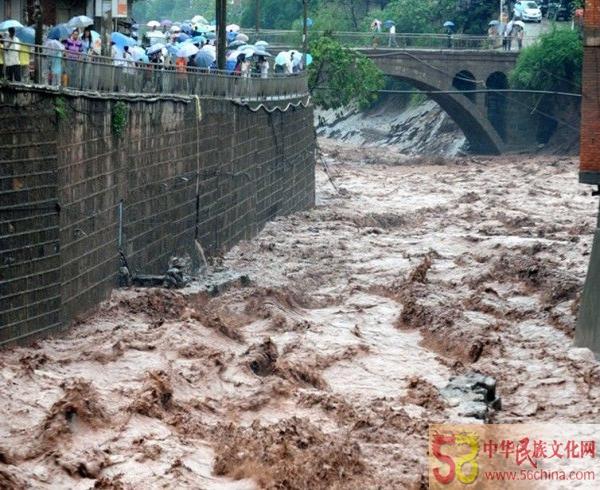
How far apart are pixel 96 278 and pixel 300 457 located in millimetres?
8585

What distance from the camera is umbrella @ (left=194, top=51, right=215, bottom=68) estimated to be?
36625 millimetres

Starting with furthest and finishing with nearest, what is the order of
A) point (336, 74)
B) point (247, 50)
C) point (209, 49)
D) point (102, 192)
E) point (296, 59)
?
1. point (336, 74)
2. point (296, 59)
3. point (247, 50)
4. point (209, 49)
5. point (102, 192)

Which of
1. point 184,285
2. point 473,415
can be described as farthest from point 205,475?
point 184,285

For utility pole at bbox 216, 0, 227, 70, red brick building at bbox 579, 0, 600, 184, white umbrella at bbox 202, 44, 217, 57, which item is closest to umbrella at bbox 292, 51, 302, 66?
white umbrella at bbox 202, 44, 217, 57

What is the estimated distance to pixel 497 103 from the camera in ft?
254

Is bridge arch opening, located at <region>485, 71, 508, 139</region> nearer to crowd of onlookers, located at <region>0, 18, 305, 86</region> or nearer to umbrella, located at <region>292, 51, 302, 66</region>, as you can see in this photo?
crowd of onlookers, located at <region>0, 18, 305, 86</region>

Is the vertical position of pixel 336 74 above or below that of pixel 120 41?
below

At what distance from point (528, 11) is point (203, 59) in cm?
4504

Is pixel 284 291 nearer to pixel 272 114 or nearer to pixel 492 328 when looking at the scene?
pixel 492 328

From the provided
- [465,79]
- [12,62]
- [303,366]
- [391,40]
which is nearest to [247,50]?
[303,366]

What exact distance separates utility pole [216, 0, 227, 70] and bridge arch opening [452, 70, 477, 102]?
37018mm

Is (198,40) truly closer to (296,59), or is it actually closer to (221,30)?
(221,30)

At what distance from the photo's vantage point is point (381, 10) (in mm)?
98125

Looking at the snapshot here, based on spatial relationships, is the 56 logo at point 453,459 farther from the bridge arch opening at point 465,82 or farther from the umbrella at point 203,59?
the bridge arch opening at point 465,82
